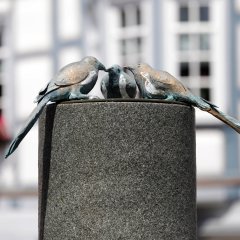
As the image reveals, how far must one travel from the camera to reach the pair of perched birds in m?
3.45

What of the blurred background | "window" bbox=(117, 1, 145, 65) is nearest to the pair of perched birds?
the blurred background

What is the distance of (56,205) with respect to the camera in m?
3.46

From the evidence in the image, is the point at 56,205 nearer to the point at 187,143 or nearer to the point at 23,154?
the point at 187,143

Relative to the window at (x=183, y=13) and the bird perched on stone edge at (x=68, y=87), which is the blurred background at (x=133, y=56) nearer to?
the window at (x=183, y=13)

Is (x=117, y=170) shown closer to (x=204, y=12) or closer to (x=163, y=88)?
(x=163, y=88)

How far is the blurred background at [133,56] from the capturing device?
10539mm

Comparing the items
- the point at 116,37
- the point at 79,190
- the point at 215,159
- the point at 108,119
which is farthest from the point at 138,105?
the point at 116,37

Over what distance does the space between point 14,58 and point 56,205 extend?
8.50m

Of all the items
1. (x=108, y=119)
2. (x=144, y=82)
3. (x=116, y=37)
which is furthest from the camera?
(x=116, y=37)

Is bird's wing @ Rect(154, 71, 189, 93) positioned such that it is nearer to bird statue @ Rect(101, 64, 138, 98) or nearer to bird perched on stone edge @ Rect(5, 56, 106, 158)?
bird statue @ Rect(101, 64, 138, 98)

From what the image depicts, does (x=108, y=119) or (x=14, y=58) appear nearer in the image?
(x=108, y=119)

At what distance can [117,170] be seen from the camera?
335cm

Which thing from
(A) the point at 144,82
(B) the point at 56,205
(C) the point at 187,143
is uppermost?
(A) the point at 144,82

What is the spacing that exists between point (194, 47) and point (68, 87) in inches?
308
